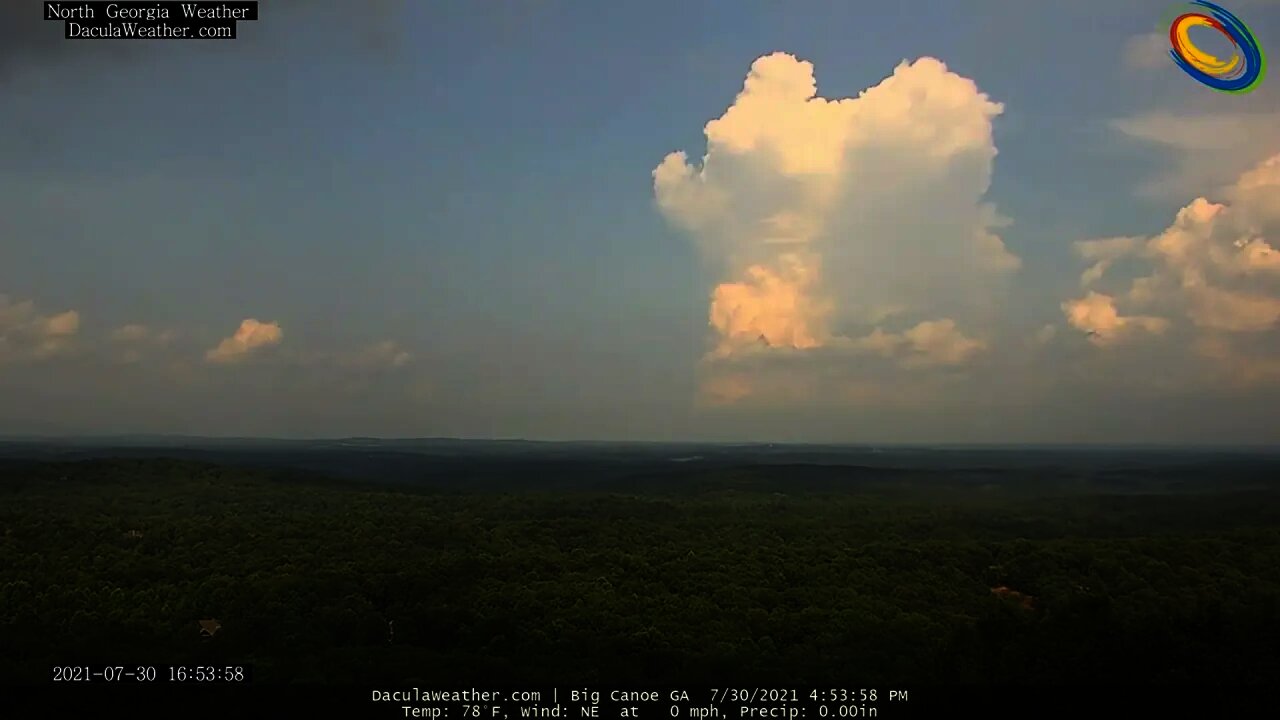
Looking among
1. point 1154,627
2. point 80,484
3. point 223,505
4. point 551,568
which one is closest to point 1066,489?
point 1154,627

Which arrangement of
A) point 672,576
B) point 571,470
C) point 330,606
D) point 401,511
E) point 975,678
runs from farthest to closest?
point 571,470
point 401,511
point 672,576
point 330,606
point 975,678

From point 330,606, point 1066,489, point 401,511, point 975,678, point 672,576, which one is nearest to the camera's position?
point 975,678

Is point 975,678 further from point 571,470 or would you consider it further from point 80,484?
point 571,470

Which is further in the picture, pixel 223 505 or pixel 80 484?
pixel 80 484

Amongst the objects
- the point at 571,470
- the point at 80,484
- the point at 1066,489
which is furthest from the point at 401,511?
the point at 571,470

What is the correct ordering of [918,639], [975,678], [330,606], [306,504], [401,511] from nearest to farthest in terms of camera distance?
[975,678], [918,639], [330,606], [401,511], [306,504]

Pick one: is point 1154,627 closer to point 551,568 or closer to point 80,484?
point 551,568
